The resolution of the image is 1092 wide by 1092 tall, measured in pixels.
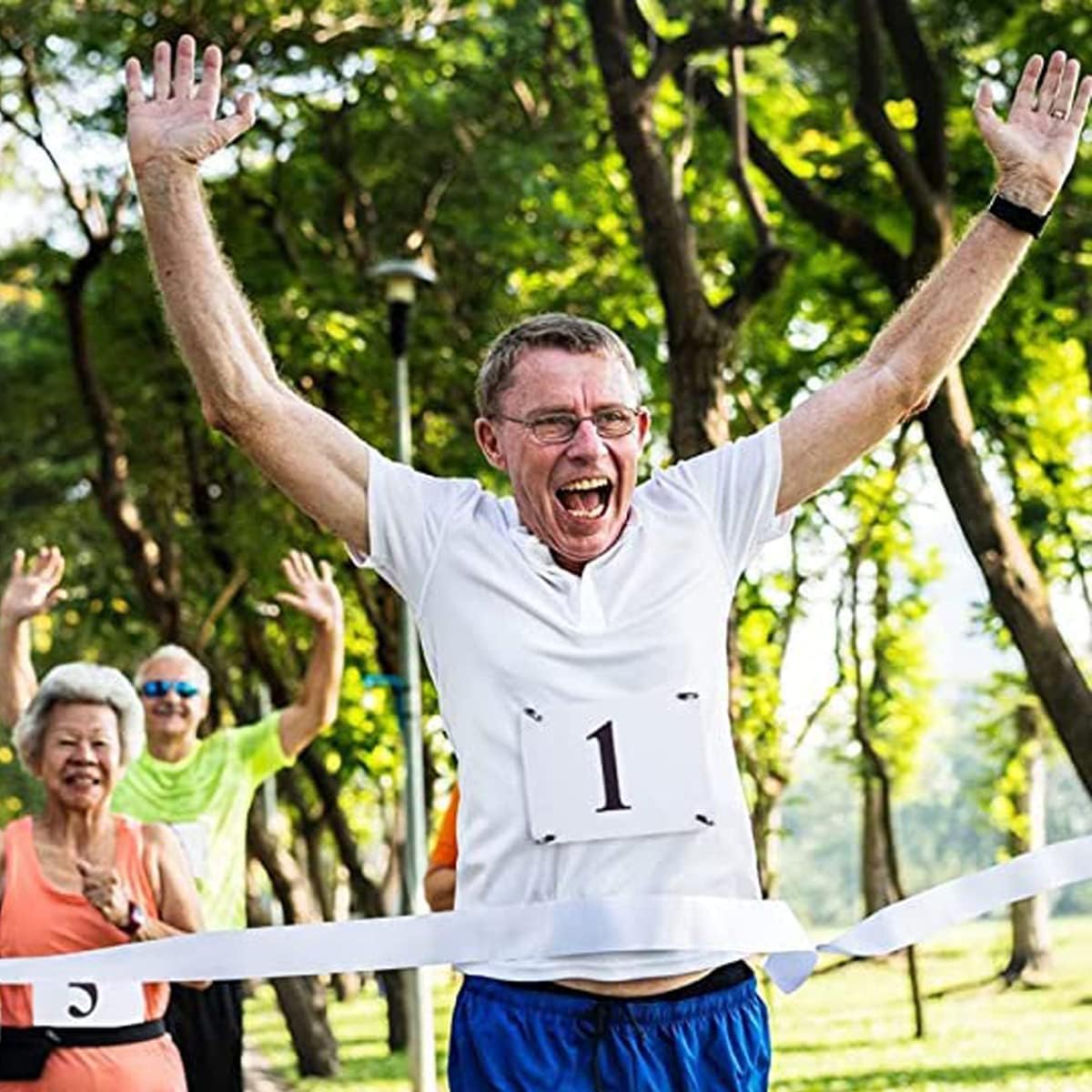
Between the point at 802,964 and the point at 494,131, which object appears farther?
the point at 494,131

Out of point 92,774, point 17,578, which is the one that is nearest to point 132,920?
point 92,774

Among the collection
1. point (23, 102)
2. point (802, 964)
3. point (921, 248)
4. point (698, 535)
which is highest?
point (23, 102)

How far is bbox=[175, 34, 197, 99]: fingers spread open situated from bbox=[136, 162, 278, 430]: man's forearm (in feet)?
0.47

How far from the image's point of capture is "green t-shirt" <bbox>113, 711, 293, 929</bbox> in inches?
362

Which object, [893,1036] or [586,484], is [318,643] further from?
Result: [893,1036]

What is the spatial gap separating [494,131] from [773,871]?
25.2ft

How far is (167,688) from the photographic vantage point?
945 centimetres

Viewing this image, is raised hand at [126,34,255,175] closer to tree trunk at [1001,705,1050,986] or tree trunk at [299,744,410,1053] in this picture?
tree trunk at [299,744,410,1053]

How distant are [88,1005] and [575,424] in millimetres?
2973

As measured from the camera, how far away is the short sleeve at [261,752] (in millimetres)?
9312

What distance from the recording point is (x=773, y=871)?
24.7 m

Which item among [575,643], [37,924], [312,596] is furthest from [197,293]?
[312,596]

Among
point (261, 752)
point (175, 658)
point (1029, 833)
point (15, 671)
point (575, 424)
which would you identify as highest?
point (1029, 833)

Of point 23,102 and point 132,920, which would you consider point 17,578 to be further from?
point 23,102
